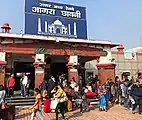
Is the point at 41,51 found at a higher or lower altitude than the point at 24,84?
higher

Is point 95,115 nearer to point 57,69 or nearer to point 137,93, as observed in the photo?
point 137,93

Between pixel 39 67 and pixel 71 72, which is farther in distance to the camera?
A: pixel 71 72

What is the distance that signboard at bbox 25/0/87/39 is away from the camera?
60.4ft

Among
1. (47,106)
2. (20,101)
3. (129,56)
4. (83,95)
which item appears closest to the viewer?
(47,106)

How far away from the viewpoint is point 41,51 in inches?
661

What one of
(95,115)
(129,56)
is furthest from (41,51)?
(129,56)

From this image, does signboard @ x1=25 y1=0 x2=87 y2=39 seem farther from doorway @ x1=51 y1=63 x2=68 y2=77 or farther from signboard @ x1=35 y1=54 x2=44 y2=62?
doorway @ x1=51 y1=63 x2=68 y2=77

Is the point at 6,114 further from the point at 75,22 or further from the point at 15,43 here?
the point at 75,22

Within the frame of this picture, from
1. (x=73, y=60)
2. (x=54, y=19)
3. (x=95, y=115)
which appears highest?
(x=54, y=19)

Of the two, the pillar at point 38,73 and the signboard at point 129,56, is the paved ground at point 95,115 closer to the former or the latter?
the pillar at point 38,73

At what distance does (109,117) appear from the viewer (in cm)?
1109

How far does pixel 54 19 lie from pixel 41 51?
3848mm

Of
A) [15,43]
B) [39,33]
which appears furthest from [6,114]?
[39,33]

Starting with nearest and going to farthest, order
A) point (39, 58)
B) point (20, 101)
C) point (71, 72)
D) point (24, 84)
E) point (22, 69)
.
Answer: point (20, 101) → point (24, 84) → point (39, 58) → point (71, 72) → point (22, 69)
